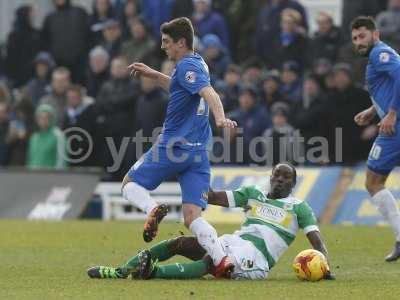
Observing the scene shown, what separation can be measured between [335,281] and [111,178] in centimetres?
1109

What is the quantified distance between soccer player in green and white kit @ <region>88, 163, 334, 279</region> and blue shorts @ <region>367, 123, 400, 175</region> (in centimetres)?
254

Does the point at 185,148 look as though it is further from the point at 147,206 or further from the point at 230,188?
the point at 230,188

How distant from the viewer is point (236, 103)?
2169cm

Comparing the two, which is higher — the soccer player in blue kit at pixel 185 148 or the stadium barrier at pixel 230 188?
the soccer player in blue kit at pixel 185 148

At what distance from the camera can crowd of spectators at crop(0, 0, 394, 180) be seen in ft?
67.8

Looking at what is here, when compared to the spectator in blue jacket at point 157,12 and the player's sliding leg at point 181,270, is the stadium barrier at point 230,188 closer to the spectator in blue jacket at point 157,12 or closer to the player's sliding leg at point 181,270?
the spectator in blue jacket at point 157,12

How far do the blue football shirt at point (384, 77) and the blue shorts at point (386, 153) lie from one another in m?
0.27

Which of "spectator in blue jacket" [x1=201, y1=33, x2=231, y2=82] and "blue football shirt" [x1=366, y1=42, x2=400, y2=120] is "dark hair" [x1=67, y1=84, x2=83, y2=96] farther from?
"blue football shirt" [x1=366, y1=42, x2=400, y2=120]

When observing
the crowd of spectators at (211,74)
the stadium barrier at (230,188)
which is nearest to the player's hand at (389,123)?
the stadium barrier at (230,188)

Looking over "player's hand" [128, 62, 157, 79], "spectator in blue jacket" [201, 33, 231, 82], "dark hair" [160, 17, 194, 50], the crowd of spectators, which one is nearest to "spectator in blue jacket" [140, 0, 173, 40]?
the crowd of spectators

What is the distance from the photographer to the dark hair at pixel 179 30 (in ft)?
37.4

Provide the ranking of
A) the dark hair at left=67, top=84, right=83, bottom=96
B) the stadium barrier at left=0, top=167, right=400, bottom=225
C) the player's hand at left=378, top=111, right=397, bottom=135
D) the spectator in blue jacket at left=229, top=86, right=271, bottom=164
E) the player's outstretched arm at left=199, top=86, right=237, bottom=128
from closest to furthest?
1. the player's outstretched arm at left=199, top=86, right=237, bottom=128
2. the player's hand at left=378, top=111, right=397, bottom=135
3. the stadium barrier at left=0, top=167, right=400, bottom=225
4. the spectator in blue jacket at left=229, top=86, right=271, bottom=164
5. the dark hair at left=67, top=84, right=83, bottom=96

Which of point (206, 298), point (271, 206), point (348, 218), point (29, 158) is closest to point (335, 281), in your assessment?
point (271, 206)

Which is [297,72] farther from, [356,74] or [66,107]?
[66,107]
